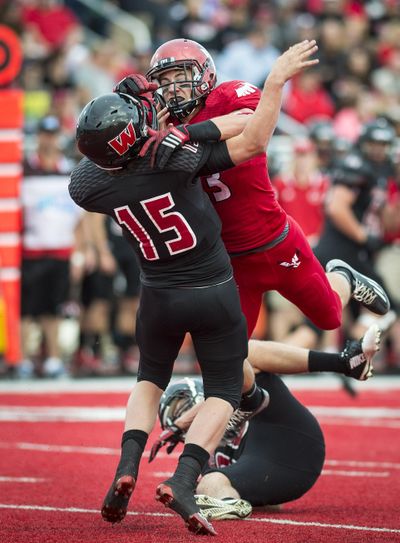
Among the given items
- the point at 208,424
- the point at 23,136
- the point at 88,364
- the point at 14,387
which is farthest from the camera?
the point at 23,136

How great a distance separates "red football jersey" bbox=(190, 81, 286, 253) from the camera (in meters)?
5.12

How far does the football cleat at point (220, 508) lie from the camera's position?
4812mm

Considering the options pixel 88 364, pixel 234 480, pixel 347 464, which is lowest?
pixel 88 364

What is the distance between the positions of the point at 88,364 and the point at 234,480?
6.16 metres

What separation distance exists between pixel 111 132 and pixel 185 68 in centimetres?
78

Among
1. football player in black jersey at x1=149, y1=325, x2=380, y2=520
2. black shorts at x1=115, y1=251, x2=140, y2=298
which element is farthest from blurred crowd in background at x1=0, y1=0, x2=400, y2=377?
football player in black jersey at x1=149, y1=325, x2=380, y2=520

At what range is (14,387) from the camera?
10039 mm

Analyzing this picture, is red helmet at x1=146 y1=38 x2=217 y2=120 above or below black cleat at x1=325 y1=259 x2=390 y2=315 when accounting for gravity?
above

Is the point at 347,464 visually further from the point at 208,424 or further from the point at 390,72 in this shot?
the point at 390,72

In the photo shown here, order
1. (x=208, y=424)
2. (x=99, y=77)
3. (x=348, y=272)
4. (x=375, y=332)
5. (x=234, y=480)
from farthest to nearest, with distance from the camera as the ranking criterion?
(x=99, y=77)
(x=348, y=272)
(x=375, y=332)
(x=234, y=480)
(x=208, y=424)

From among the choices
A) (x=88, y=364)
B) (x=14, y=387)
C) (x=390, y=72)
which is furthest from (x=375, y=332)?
(x=390, y=72)

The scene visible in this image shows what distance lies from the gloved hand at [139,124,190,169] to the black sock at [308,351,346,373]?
1.60 meters

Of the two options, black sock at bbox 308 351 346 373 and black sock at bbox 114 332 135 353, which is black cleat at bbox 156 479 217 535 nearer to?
black sock at bbox 308 351 346 373

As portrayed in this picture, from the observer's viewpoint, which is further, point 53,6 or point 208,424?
point 53,6
